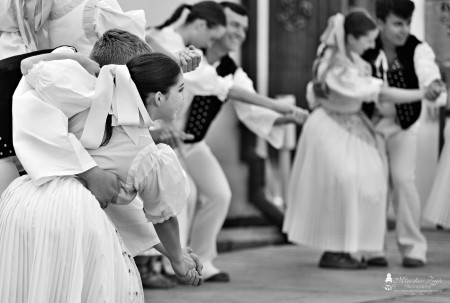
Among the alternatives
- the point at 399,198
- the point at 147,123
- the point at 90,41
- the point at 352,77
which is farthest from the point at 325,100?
the point at 147,123

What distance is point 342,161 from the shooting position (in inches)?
285

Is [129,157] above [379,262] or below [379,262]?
above

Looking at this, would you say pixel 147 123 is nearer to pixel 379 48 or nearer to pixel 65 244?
pixel 65 244

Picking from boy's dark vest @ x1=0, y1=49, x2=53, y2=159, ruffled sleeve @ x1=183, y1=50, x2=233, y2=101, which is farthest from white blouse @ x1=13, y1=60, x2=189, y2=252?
ruffled sleeve @ x1=183, y1=50, x2=233, y2=101

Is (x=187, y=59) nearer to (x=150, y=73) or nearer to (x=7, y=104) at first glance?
(x=150, y=73)

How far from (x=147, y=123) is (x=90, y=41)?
2.74ft

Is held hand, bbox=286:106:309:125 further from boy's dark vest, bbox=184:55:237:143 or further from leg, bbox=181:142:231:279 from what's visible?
leg, bbox=181:142:231:279

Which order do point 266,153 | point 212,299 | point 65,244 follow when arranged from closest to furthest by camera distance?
point 65,244, point 212,299, point 266,153

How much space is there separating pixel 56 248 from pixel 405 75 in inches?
168

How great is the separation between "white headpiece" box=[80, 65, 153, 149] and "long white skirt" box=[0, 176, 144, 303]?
20 cm

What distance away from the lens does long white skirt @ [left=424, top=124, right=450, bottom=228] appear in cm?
726

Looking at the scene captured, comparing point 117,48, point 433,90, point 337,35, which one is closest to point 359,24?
point 337,35

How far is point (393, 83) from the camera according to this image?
7367mm

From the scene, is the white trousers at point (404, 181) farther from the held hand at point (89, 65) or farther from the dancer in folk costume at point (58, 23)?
the held hand at point (89, 65)
